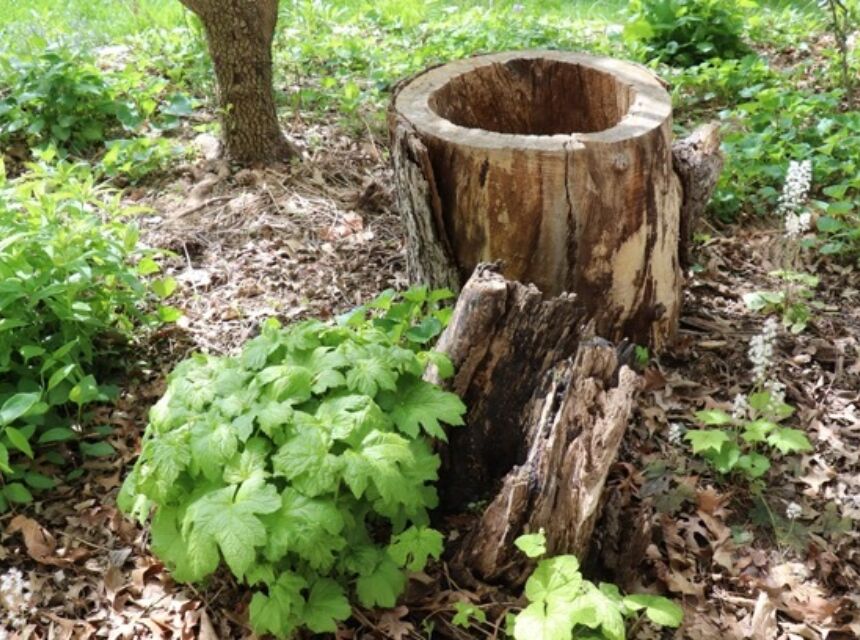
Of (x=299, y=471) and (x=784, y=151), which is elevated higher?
(x=299, y=471)

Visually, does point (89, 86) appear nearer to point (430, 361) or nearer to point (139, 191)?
point (139, 191)

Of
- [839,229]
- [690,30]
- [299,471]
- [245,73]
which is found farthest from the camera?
[690,30]

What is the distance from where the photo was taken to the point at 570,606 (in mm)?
2264

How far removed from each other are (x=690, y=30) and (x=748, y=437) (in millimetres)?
4322

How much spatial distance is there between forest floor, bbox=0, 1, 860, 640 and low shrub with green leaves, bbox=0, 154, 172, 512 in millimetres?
142

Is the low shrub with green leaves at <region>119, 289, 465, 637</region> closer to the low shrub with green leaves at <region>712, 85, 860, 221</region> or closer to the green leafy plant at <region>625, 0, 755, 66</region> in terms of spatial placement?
the low shrub with green leaves at <region>712, 85, 860, 221</region>

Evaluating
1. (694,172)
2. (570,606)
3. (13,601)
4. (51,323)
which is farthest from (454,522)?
(694,172)

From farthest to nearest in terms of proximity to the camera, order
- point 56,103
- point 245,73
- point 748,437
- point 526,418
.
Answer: point 56,103, point 245,73, point 748,437, point 526,418

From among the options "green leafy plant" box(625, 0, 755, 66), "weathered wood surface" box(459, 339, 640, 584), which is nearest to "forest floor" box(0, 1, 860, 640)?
"weathered wood surface" box(459, 339, 640, 584)

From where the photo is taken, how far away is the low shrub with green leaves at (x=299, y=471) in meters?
2.22

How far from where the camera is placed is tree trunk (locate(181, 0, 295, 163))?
4434 mm

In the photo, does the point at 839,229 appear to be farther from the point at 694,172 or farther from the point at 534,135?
the point at 534,135

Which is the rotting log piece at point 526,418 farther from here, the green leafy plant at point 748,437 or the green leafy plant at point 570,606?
the green leafy plant at point 748,437

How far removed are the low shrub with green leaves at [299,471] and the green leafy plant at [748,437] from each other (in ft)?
3.38
